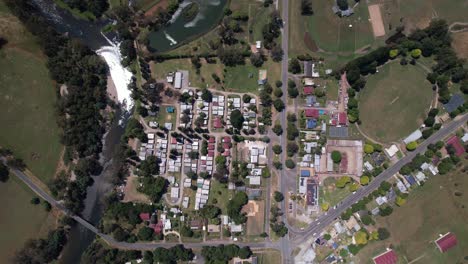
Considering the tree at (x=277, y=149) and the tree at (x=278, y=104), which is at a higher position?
the tree at (x=278, y=104)

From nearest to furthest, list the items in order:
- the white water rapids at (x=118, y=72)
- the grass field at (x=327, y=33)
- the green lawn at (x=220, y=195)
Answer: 1. the green lawn at (x=220, y=195)
2. the white water rapids at (x=118, y=72)
3. the grass field at (x=327, y=33)

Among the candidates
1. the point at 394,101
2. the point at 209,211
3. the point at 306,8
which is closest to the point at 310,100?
the point at 394,101

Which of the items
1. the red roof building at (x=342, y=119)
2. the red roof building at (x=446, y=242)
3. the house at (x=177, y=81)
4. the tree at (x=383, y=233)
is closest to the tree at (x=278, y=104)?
the red roof building at (x=342, y=119)

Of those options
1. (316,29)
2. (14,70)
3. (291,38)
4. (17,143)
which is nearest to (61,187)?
(17,143)

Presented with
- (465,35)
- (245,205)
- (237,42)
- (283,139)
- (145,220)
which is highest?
(465,35)

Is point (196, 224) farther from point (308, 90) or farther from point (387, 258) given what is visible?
point (387, 258)

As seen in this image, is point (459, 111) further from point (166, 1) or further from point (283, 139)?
point (166, 1)

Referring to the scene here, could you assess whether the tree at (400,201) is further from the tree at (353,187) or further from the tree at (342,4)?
the tree at (342,4)
